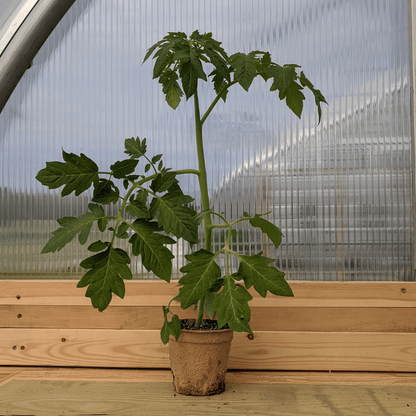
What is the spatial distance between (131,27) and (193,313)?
0.86 m

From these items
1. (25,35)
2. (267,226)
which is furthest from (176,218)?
(25,35)

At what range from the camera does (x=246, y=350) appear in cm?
101

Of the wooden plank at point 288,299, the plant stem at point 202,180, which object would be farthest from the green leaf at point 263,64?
the wooden plank at point 288,299

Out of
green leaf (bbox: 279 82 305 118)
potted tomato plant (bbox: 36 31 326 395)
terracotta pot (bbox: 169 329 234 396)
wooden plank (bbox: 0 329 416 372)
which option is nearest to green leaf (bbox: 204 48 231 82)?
potted tomato plant (bbox: 36 31 326 395)

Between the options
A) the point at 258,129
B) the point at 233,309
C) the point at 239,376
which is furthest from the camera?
the point at 258,129

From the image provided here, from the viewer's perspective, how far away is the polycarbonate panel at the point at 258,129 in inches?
42.8

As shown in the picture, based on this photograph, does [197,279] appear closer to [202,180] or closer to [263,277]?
[263,277]

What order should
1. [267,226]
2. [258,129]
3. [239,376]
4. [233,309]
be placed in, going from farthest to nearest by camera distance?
1. [258,129]
2. [239,376]
3. [267,226]
4. [233,309]

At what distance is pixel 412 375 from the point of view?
0.99 metres

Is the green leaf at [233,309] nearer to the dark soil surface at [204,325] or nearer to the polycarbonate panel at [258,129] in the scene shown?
the dark soil surface at [204,325]

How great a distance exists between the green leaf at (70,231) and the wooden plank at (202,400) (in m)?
0.35

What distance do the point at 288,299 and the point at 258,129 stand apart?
489 mm

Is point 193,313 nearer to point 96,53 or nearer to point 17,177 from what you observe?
point 17,177

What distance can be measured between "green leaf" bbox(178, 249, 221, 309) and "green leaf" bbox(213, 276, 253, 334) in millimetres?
34
